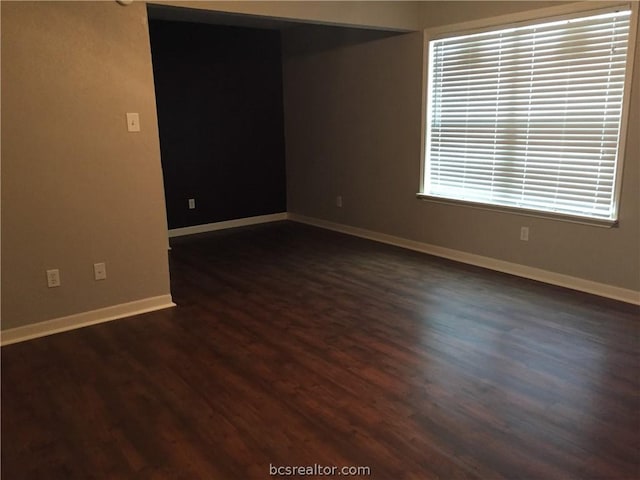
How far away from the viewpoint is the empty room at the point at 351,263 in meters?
2.23

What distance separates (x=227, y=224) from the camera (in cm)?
662

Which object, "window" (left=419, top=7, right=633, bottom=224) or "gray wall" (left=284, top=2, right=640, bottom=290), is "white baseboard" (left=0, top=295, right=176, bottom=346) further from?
"window" (left=419, top=7, right=633, bottom=224)

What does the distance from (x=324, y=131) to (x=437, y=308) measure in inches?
129

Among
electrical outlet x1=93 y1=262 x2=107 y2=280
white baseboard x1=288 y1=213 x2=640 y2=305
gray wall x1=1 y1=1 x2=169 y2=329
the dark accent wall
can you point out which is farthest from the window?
electrical outlet x1=93 y1=262 x2=107 y2=280

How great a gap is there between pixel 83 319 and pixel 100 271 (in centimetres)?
34

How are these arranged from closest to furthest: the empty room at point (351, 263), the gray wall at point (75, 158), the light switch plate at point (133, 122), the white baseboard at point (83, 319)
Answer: the empty room at point (351, 263) < the gray wall at point (75, 158) < the white baseboard at point (83, 319) < the light switch plate at point (133, 122)

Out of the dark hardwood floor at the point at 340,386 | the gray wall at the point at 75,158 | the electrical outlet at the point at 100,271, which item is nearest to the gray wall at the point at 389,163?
the dark hardwood floor at the point at 340,386

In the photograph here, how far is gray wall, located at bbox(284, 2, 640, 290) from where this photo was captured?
3.88m

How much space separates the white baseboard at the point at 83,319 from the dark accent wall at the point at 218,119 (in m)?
2.54

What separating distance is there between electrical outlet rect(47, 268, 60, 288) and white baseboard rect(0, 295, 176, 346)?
24 cm

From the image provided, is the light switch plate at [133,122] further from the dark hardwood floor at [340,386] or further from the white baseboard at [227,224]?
the white baseboard at [227,224]

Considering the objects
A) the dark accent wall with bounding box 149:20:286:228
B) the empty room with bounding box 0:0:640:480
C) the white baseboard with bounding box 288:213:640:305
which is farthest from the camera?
the dark accent wall with bounding box 149:20:286:228
